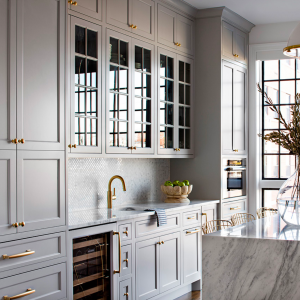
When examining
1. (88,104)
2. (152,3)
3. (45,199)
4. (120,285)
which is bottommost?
(120,285)

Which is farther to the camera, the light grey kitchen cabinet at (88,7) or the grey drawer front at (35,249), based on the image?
the light grey kitchen cabinet at (88,7)

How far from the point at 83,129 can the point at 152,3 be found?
1607mm

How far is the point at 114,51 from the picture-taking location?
3559 mm

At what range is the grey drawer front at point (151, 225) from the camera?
3.48 meters

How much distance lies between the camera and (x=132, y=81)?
3.76 metres

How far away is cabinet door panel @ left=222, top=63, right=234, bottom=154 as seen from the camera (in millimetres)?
4691

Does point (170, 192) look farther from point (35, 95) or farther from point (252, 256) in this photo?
point (252, 256)

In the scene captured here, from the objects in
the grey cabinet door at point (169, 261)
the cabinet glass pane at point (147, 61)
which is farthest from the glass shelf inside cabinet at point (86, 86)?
the grey cabinet door at point (169, 261)

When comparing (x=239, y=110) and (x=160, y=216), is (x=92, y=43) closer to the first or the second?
(x=160, y=216)

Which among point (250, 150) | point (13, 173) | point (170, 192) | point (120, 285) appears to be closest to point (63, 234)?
point (13, 173)

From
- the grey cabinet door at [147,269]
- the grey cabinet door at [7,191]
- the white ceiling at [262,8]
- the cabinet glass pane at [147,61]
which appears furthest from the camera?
the white ceiling at [262,8]

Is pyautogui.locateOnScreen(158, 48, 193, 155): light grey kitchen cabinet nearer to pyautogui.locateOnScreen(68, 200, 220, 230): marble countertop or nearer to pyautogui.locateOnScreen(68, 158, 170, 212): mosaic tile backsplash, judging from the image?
pyautogui.locateOnScreen(68, 158, 170, 212): mosaic tile backsplash

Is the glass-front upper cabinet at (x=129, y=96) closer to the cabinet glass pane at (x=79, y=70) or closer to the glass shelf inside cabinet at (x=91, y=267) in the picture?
the cabinet glass pane at (x=79, y=70)

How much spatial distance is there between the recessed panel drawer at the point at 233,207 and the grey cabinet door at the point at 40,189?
243cm
